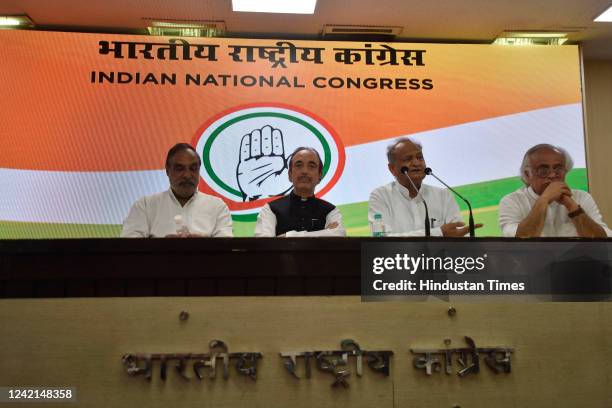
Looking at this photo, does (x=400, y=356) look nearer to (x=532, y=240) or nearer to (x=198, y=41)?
(x=532, y=240)

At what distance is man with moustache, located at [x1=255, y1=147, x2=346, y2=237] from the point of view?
3467 millimetres

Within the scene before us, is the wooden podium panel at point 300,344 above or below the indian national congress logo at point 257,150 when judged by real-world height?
below

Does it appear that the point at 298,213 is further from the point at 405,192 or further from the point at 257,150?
the point at 405,192

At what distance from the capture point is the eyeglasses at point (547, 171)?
11.9 ft

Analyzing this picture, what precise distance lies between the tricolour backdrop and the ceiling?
13 cm

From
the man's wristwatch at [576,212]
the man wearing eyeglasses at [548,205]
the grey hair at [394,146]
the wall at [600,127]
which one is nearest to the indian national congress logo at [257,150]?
the grey hair at [394,146]

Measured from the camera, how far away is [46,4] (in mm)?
3750

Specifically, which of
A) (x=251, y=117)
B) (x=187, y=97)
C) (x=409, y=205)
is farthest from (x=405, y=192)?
(x=187, y=97)

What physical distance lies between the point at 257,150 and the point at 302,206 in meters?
0.61

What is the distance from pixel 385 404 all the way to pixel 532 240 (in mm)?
726

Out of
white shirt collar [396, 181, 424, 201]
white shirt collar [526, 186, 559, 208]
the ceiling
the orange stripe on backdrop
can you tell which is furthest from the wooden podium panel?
the ceiling

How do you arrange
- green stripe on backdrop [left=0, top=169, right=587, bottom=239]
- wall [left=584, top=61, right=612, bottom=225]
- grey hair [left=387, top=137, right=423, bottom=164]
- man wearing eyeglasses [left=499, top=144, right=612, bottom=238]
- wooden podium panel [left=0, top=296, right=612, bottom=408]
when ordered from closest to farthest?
1. wooden podium panel [left=0, top=296, right=612, bottom=408]
2. man wearing eyeglasses [left=499, top=144, right=612, bottom=238]
3. green stripe on backdrop [left=0, top=169, right=587, bottom=239]
4. grey hair [left=387, top=137, right=423, bottom=164]
5. wall [left=584, top=61, right=612, bottom=225]

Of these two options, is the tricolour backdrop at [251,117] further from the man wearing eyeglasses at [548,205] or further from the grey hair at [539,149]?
the man wearing eyeglasses at [548,205]

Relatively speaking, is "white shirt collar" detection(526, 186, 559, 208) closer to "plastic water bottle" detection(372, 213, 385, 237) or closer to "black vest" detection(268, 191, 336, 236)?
"plastic water bottle" detection(372, 213, 385, 237)
